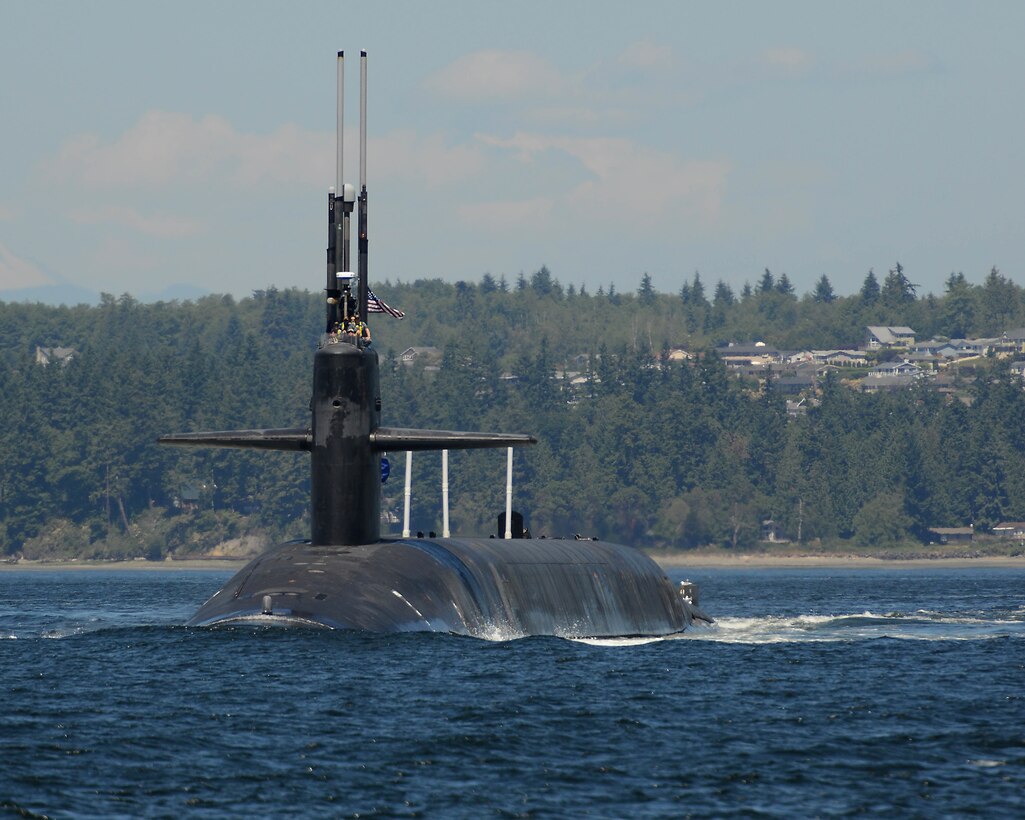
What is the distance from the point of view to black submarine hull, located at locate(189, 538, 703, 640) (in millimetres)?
37344

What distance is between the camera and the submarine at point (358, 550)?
3775 cm

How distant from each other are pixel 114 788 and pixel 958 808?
34.1 ft

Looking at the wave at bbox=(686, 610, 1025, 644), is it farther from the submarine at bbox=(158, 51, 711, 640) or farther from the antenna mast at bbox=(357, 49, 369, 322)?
the antenna mast at bbox=(357, 49, 369, 322)

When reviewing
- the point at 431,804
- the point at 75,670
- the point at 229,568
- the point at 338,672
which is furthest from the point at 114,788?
the point at 229,568

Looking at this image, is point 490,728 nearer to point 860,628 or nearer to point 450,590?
point 450,590

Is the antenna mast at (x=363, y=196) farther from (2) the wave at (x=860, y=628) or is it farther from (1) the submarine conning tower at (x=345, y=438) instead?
(2) the wave at (x=860, y=628)

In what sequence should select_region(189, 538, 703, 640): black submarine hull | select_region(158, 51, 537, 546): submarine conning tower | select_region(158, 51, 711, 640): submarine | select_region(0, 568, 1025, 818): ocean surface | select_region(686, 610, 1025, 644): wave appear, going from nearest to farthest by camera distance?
select_region(0, 568, 1025, 818): ocean surface, select_region(189, 538, 703, 640): black submarine hull, select_region(158, 51, 711, 640): submarine, select_region(158, 51, 537, 546): submarine conning tower, select_region(686, 610, 1025, 644): wave

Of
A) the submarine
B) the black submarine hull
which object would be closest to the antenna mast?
the submarine

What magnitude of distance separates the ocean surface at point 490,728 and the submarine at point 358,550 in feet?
2.65

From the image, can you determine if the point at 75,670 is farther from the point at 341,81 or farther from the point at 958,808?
the point at 958,808

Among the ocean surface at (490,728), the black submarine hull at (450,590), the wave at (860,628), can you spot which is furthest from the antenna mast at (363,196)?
the wave at (860,628)

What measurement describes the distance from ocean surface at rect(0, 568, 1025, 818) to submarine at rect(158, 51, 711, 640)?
31.8 inches

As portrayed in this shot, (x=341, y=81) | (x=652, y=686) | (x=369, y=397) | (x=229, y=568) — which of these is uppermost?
(x=341, y=81)

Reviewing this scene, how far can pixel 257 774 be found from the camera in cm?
2531
